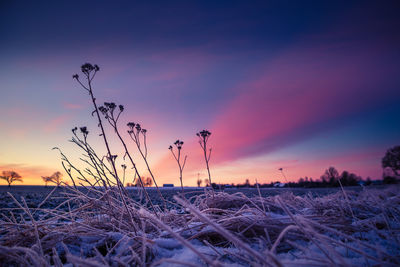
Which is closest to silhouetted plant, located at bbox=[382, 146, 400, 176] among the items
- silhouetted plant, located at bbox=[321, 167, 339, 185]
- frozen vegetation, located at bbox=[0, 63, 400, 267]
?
silhouetted plant, located at bbox=[321, 167, 339, 185]

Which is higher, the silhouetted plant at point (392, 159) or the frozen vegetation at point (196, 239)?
the silhouetted plant at point (392, 159)

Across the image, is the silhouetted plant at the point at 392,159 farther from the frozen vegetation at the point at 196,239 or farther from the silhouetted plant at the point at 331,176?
the frozen vegetation at the point at 196,239

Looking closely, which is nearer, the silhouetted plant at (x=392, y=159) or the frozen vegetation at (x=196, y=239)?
the frozen vegetation at (x=196, y=239)

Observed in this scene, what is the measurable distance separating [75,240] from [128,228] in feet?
1.32

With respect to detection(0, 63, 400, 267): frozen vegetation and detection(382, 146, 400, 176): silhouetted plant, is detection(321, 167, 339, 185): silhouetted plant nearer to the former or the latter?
detection(0, 63, 400, 267): frozen vegetation

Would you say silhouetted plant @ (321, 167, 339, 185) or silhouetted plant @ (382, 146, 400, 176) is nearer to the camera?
silhouetted plant @ (321, 167, 339, 185)

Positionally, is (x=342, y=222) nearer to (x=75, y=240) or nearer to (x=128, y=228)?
(x=128, y=228)

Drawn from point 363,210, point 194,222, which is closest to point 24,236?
point 194,222

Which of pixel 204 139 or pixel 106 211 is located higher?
pixel 204 139

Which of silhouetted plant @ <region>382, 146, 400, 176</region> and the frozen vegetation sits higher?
silhouetted plant @ <region>382, 146, 400, 176</region>

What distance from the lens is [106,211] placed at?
2062mm

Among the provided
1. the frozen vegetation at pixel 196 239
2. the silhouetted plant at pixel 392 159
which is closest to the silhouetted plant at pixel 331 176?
the frozen vegetation at pixel 196 239

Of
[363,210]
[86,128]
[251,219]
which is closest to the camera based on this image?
[251,219]

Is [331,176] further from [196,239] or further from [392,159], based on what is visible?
[392,159]
